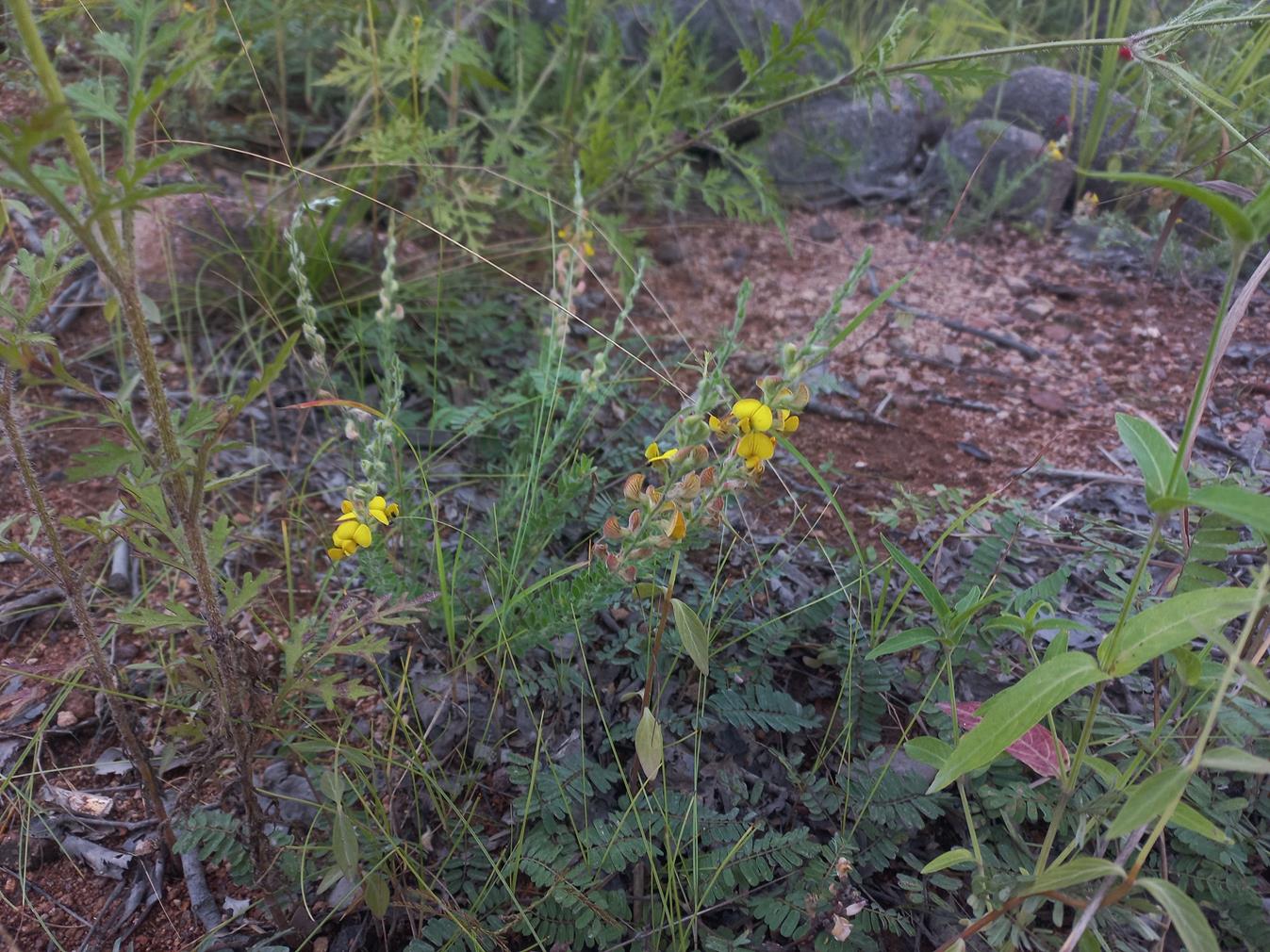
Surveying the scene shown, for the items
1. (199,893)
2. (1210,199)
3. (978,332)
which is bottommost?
(199,893)

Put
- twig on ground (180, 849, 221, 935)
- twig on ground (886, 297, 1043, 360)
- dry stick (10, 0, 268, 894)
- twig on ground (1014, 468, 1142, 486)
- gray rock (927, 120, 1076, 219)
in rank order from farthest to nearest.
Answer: gray rock (927, 120, 1076, 219) < twig on ground (886, 297, 1043, 360) < twig on ground (1014, 468, 1142, 486) < twig on ground (180, 849, 221, 935) < dry stick (10, 0, 268, 894)

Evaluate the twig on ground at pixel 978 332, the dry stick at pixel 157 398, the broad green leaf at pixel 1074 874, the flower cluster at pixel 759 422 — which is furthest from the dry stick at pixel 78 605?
the twig on ground at pixel 978 332

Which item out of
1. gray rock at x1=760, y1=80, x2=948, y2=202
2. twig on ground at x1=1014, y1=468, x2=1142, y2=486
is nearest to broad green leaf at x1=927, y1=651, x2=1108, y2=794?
twig on ground at x1=1014, y1=468, x2=1142, y2=486

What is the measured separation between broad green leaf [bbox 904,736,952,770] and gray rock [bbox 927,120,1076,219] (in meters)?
2.73

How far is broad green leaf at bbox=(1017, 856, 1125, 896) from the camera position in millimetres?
924

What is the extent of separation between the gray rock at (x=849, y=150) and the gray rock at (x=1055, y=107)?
266 millimetres

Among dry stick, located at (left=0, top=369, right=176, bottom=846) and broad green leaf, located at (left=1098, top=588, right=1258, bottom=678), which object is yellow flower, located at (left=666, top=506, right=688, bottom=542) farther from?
dry stick, located at (left=0, top=369, right=176, bottom=846)

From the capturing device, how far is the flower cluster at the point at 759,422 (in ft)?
3.79

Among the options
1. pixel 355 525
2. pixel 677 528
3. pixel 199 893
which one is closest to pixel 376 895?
pixel 199 893

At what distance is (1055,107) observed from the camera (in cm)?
385

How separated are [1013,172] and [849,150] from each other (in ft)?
2.28

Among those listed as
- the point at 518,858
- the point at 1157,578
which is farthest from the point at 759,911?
the point at 1157,578

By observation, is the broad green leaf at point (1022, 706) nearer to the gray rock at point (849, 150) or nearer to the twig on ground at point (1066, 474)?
the twig on ground at point (1066, 474)

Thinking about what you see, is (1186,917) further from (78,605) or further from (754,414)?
(78,605)
